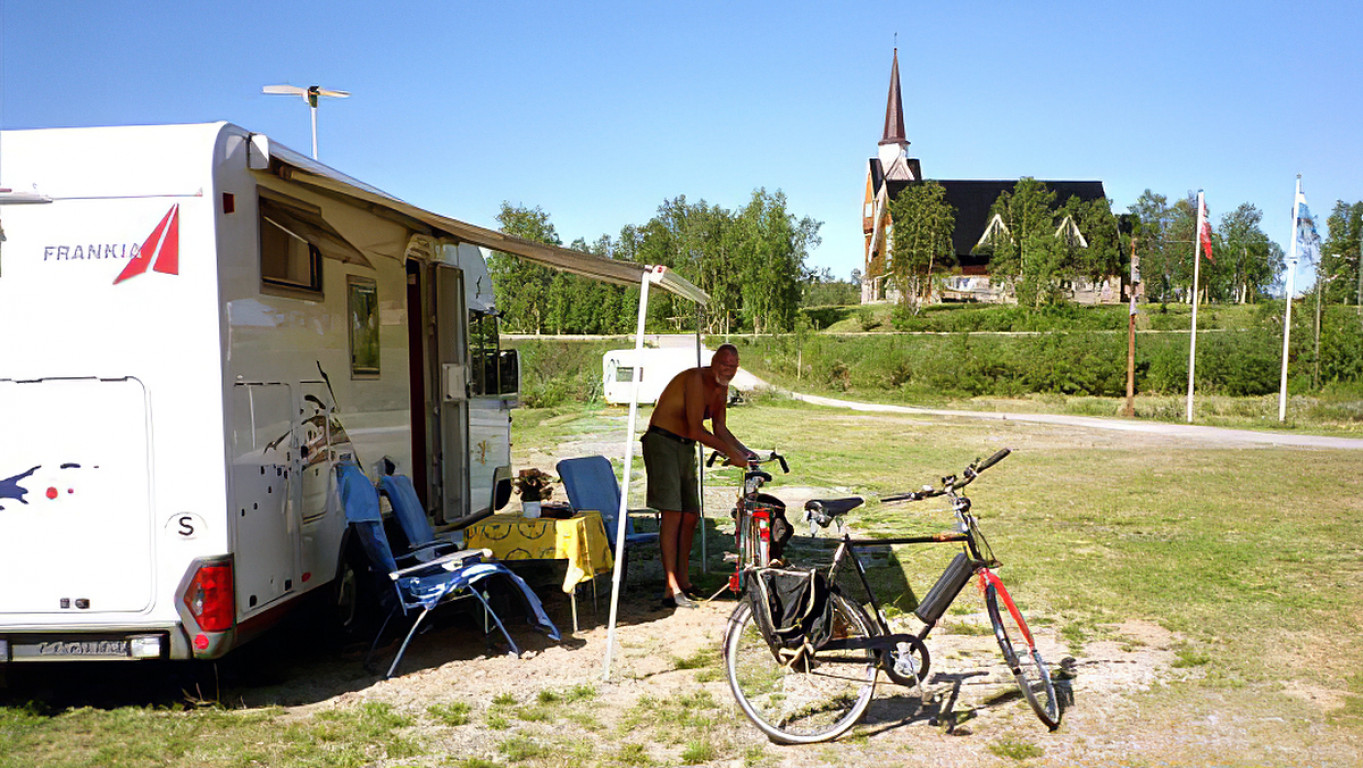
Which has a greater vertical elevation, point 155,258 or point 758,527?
point 155,258

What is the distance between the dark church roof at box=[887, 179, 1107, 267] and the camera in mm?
59938

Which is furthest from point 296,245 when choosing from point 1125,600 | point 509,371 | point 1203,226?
point 1203,226

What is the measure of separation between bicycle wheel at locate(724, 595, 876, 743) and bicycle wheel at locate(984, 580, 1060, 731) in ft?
1.95

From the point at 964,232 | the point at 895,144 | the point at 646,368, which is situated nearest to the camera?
the point at 646,368

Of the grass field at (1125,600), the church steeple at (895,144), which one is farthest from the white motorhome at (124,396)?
the church steeple at (895,144)

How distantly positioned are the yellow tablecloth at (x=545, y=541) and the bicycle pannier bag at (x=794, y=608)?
1.98 metres

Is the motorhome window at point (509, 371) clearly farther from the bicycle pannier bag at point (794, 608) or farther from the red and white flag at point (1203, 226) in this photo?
the red and white flag at point (1203, 226)

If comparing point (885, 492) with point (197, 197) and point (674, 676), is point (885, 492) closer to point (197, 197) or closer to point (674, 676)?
point (674, 676)

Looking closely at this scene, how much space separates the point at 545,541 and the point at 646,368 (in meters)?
21.4

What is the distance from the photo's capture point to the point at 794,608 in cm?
451

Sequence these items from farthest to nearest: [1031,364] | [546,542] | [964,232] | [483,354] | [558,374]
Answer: [964,232] < [1031,364] < [558,374] < [483,354] < [546,542]

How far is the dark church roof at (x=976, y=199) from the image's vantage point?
59938 millimetres

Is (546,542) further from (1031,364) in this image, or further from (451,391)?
(1031,364)

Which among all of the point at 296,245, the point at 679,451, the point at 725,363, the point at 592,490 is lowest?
the point at 592,490
